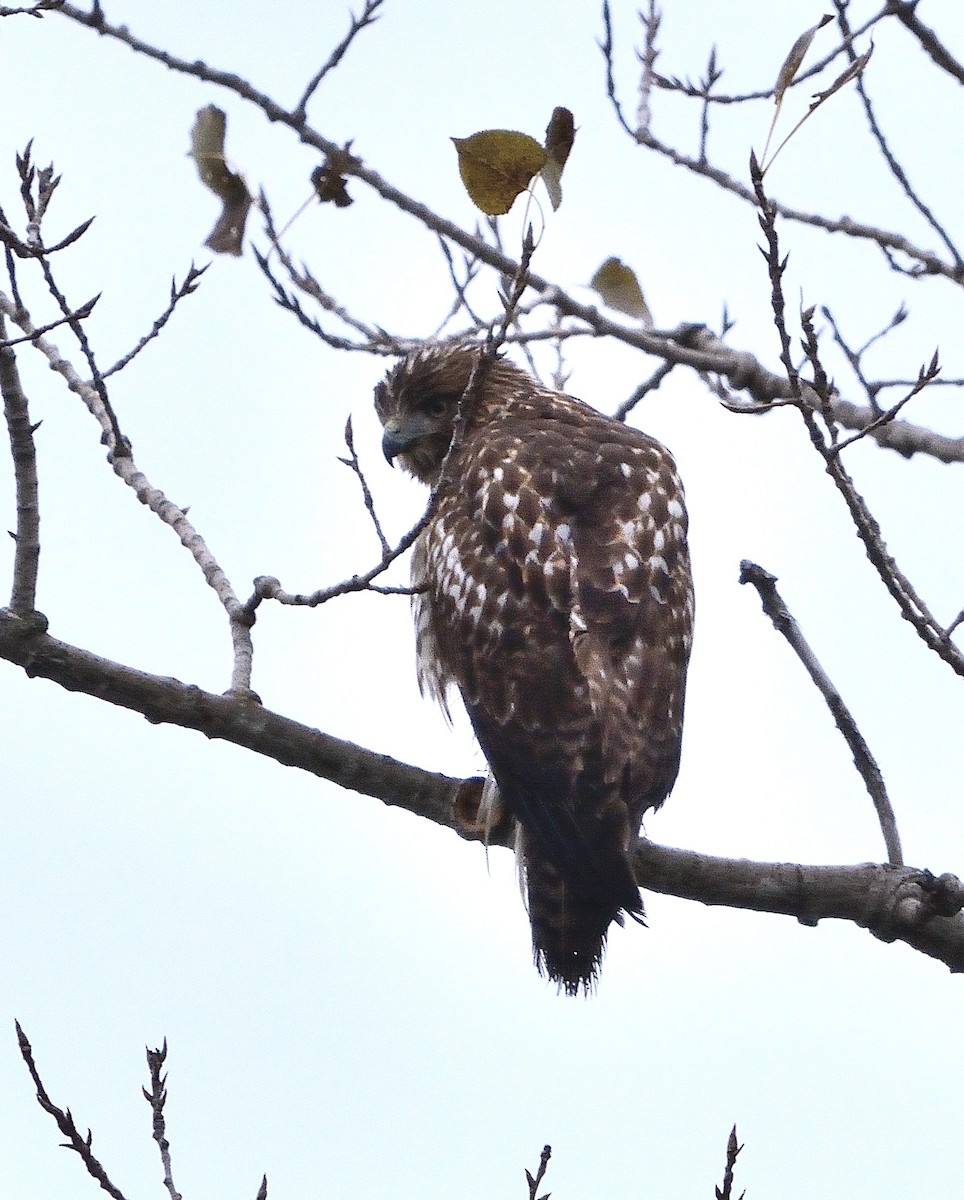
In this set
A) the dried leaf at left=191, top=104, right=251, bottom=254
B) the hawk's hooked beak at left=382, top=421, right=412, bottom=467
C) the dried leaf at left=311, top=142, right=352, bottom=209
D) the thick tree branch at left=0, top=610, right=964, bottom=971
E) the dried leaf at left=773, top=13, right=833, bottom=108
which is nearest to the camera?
the dried leaf at left=773, top=13, right=833, bottom=108

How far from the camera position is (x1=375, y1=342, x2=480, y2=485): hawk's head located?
6.63 meters

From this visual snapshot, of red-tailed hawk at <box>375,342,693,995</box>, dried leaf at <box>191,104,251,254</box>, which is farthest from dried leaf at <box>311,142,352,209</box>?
red-tailed hawk at <box>375,342,693,995</box>

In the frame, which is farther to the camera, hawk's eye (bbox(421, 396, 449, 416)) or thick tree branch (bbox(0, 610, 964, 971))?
hawk's eye (bbox(421, 396, 449, 416))

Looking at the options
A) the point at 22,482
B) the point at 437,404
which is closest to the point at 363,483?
the point at 22,482

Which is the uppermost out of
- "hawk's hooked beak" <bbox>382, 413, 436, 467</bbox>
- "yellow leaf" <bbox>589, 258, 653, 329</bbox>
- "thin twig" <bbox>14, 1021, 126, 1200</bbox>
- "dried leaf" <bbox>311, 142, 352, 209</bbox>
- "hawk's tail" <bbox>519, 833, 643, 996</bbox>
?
"hawk's hooked beak" <bbox>382, 413, 436, 467</bbox>

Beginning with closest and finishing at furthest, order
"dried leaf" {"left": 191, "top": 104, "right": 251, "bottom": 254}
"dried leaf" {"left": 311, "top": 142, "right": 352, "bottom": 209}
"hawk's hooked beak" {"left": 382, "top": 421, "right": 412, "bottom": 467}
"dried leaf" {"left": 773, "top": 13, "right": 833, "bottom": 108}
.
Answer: "dried leaf" {"left": 773, "top": 13, "right": 833, "bottom": 108}
"dried leaf" {"left": 191, "top": 104, "right": 251, "bottom": 254}
"dried leaf" {"left": 311, "top": 142, "right": 352, "bottom": 209}
"hawk's hooked beak" {"left": 382, "top": 421, "right": 412, "bottom": 467}

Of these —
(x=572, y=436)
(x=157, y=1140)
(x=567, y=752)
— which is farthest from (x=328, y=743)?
(x=572, y=436)

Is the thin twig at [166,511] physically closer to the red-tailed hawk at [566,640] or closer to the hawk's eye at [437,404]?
Answer: the red-tailed hawk at [566,640]

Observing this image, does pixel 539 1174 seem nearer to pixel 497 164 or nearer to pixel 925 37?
pixel 497 164

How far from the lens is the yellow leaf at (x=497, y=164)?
3.56m

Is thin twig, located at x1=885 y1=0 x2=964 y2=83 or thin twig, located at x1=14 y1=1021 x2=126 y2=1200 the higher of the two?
thin twig, located at x1=885 y1=0 x2=964 y2=83

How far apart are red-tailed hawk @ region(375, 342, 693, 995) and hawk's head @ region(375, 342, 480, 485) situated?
0.79 m

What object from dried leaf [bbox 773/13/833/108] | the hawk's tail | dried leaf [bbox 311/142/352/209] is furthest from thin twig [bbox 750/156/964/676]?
dried leaf [bbox 311/142/352/209]

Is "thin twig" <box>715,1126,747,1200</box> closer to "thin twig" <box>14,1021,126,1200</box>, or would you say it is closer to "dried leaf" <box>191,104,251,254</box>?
"thin twig" <box>14,1021,126,1200</box>
